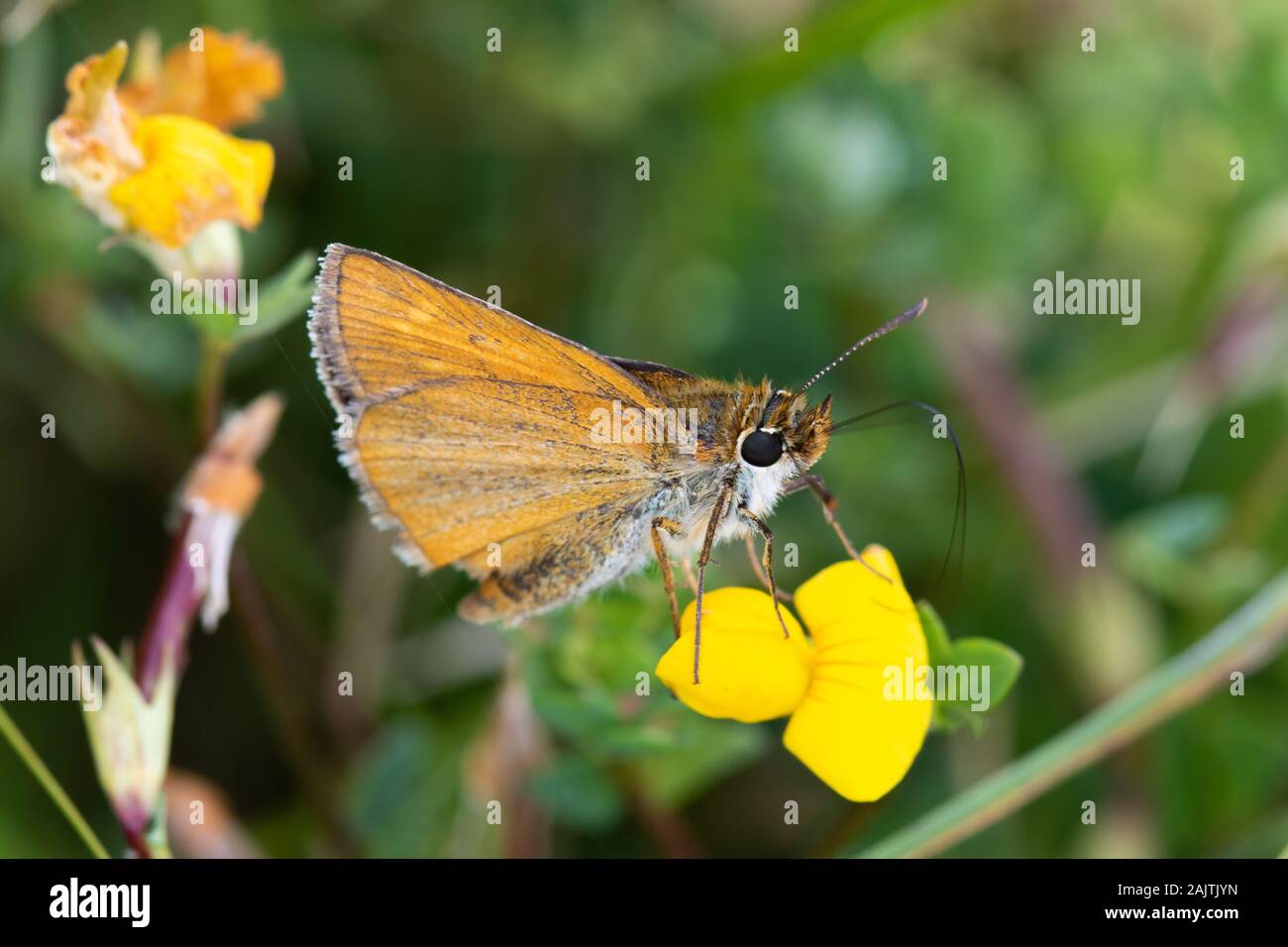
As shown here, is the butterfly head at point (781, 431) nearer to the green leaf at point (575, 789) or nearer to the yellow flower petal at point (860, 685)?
the yellow flower petal at point (860, 685)

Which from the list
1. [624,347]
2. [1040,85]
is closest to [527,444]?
[624,347]

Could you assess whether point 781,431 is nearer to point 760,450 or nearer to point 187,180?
point 760,450

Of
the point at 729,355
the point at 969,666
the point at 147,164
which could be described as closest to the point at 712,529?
the point at 969,666

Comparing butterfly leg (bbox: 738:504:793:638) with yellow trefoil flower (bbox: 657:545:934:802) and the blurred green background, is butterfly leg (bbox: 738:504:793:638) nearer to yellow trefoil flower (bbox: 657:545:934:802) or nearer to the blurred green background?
yellow trefoil flower (bbox: 657:545:934:802)

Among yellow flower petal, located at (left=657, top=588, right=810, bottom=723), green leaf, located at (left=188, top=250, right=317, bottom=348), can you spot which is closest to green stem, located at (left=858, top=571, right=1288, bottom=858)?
yellow flower petal, located at (left=657, top=588, right=810, bottom=723)

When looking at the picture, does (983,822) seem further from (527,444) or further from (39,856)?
(39,856)
